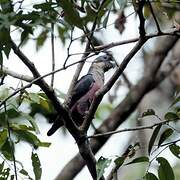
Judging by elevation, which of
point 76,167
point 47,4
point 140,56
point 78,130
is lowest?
point 78,130

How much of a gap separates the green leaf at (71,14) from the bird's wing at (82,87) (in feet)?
5.02

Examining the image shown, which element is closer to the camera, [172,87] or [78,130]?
[78,130]

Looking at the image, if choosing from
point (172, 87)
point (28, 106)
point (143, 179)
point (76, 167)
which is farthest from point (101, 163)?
point (172, 87)

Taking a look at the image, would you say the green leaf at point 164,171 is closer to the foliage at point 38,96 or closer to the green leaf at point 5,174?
the foliage at point 38,96

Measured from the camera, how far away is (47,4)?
1.95 meters

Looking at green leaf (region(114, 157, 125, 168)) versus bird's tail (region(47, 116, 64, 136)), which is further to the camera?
bird's tail (region(47, 116, 64, 136))

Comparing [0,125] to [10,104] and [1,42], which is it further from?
[1,42]

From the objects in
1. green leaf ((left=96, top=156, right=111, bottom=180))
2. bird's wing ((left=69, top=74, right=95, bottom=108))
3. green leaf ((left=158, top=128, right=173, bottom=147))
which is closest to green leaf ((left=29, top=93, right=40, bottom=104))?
green leaf ((left=96, top=156, right=111, bottom=180))

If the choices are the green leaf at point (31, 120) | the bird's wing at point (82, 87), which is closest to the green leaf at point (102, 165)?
the green leaf at point (31, 120)

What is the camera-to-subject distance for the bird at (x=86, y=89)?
137 inches

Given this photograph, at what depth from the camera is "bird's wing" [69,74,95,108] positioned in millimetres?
3525

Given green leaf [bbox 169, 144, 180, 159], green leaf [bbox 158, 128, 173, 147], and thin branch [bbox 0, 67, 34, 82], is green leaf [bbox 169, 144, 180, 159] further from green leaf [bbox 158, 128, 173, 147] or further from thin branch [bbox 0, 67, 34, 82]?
thin branch [bbox 0, 67, 34, 82]

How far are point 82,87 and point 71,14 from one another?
5.30 ft

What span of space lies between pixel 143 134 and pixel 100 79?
0.44m
